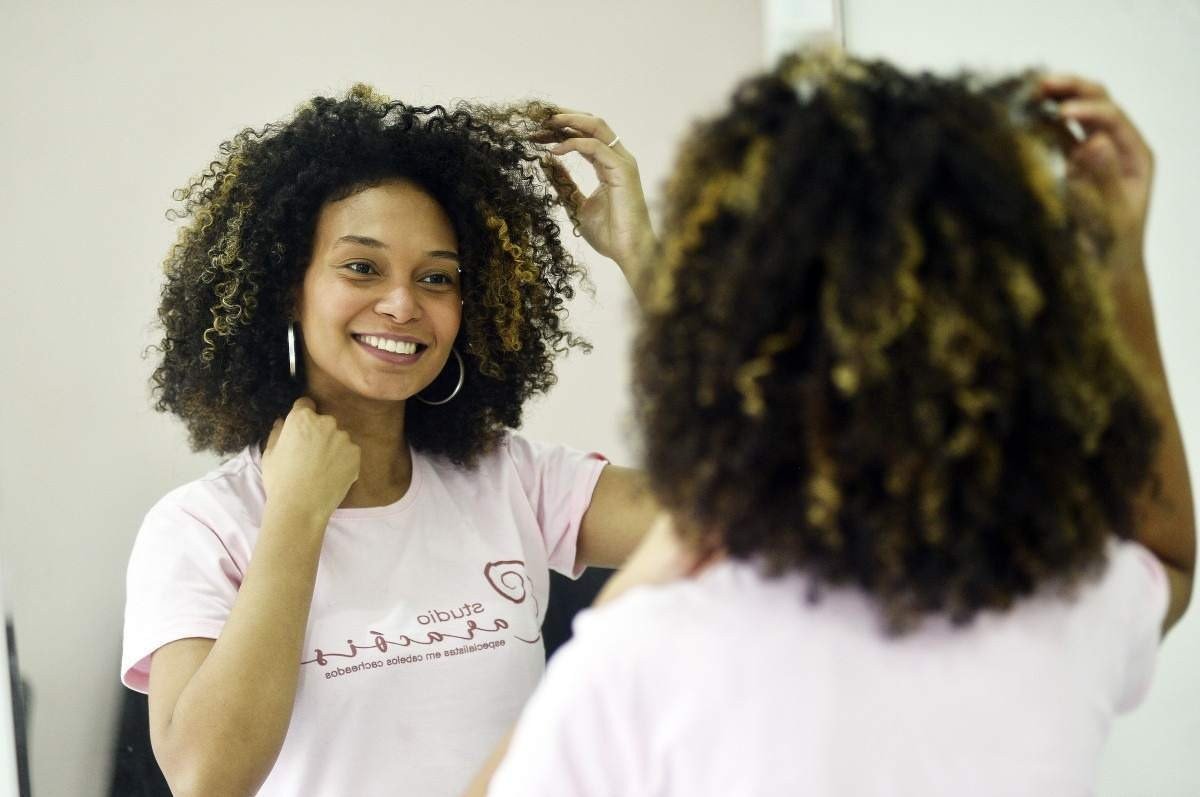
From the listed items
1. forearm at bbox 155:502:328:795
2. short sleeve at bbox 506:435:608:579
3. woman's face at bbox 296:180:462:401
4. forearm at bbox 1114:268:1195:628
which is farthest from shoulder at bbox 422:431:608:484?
forearm at bbox 1114:268:1195:628

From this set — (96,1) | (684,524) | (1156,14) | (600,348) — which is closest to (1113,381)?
(684,524)

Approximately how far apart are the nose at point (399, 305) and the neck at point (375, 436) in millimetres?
140

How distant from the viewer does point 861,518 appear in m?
0.61

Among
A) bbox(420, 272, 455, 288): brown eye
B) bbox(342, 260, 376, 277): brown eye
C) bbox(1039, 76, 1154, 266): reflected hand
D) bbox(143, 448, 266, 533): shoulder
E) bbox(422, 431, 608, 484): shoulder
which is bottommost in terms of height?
bbox(422, 431, 608, 484): shoulder

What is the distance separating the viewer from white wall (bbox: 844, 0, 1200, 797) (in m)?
1.06

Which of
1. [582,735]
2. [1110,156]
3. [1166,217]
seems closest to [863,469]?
[582,735]

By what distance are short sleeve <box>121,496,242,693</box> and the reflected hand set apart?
925mm

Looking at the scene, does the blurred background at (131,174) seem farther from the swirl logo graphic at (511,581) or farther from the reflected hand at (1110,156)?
the reflected hand at (1110,156)

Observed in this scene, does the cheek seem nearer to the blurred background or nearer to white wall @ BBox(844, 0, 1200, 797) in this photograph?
the blurred background

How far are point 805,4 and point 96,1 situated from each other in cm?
114

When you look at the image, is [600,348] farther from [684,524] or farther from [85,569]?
[684,524]

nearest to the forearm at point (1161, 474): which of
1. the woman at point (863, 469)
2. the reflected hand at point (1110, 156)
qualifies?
the reflected hand at point (1110, 156)

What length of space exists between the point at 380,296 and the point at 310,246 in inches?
5.7

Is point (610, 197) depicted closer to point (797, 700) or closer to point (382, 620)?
point (382, 620)
